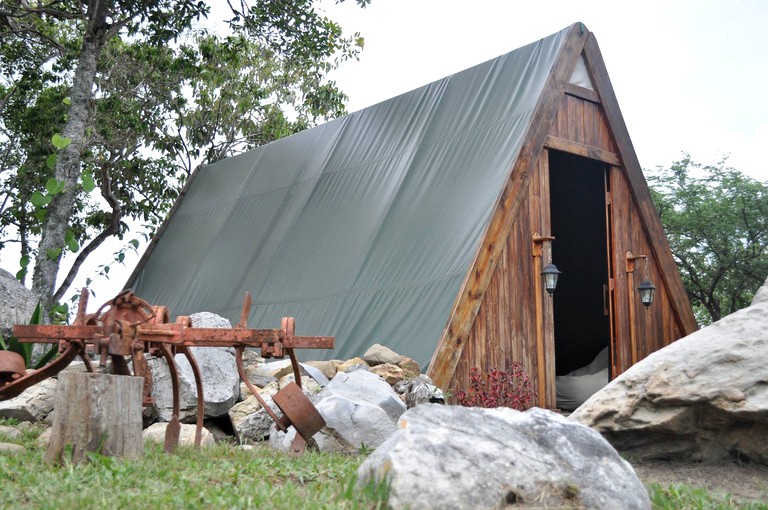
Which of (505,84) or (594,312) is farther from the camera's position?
(594,312)

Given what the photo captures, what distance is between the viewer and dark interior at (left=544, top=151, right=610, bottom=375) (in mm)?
12248

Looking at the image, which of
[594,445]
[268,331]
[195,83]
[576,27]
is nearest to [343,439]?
[268,331]

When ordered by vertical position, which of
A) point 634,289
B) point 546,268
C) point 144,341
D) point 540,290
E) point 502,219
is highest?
point 502,219

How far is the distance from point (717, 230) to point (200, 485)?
657 inches

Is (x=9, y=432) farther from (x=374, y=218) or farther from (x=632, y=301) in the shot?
(x=632, y=301)

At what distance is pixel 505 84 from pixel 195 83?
11.2 metres

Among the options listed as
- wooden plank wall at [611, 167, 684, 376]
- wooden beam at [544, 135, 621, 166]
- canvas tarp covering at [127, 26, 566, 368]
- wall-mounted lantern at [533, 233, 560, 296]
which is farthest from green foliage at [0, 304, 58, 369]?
wooden plank wall at [611, 167, 684, 376]

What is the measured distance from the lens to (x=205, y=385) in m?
7.14

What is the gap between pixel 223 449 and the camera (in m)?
5.56

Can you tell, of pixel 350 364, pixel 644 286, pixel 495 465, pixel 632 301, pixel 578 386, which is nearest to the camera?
pixel 495 465

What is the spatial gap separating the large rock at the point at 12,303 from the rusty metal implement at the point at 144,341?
507cm

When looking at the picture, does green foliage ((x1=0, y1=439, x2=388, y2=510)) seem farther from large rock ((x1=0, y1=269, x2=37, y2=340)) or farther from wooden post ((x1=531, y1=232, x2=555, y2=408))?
large rock ((x1=0, y1=269, x2=37, y2=340))

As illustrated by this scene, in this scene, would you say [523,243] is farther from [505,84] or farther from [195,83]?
[195,83]

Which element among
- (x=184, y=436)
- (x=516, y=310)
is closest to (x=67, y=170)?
(x=516, y=310)
